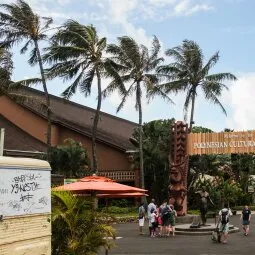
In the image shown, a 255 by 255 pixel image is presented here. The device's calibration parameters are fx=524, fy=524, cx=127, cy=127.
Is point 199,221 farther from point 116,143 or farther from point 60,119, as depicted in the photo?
point 60,119

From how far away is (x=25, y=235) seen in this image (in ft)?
27.7

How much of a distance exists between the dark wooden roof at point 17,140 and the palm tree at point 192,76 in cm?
1173

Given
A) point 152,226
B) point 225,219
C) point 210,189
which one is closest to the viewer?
point 225,219

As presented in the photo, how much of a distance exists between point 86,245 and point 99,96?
27056 mm

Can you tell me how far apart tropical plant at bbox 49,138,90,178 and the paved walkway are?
12.2 m

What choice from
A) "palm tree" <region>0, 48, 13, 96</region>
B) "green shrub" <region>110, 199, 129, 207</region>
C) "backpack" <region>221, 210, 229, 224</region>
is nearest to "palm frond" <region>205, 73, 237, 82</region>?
"green shrub" <region>110, 199, 129, 207</region>

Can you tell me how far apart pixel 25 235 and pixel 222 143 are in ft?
71.8

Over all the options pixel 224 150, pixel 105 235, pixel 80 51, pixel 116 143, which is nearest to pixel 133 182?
pixel 116 143

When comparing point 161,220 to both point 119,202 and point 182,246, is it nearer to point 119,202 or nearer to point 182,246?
point 182,246

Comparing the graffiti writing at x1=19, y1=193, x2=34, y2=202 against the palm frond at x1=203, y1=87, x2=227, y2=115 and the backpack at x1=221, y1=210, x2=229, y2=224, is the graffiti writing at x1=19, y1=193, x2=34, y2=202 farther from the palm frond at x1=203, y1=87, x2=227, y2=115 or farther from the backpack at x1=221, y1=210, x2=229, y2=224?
the palm frond at x1=203, y1=87, x2=227, y2=115

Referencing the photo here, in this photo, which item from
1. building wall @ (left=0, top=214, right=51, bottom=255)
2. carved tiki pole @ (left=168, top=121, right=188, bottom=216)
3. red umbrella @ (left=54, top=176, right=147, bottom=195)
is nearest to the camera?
building wall @ (left=0, top=214, right=51, bottom=255)

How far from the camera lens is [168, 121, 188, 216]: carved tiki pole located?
99.9ft

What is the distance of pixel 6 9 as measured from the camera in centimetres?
3744

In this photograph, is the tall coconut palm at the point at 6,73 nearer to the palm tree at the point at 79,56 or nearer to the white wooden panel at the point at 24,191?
the palm tree at the point at 79,56
